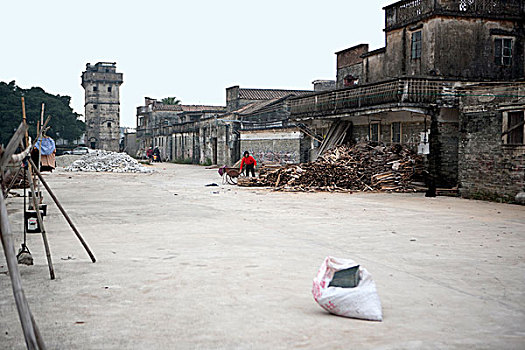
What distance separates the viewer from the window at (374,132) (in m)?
23.3

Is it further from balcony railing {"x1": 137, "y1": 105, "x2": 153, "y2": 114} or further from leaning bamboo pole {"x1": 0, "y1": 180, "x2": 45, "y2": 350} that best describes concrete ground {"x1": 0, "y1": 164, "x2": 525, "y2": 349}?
balcony railing {"x1": 137, "y1": 105, "x2": 153, "y2": 114}

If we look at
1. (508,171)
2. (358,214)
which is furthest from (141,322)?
(508,171)

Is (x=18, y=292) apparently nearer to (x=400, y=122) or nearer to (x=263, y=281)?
(x=263, y=281)

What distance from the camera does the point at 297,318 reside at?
5.00 meters

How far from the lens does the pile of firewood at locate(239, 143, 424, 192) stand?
20172mm

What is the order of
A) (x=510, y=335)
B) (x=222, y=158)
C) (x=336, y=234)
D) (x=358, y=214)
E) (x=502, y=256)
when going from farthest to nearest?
(x=222, y=158), (x=358, y=214), (x=336, y=234), (x=502, y=256), (x=510, y=335)

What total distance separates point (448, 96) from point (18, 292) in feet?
58.5

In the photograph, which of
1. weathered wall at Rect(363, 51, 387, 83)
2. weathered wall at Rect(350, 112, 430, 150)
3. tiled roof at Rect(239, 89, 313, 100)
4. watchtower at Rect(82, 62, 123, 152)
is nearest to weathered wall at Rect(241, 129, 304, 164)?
weathered wall at Rect(363, 51, 387, 83)

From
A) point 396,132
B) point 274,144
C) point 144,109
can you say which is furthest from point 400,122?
point 144,109

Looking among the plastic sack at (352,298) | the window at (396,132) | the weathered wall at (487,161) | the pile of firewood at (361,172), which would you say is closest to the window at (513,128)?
the weathered wall at (487,161)

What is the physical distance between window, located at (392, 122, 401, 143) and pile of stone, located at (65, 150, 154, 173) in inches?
745

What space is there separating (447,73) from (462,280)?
18683 mm

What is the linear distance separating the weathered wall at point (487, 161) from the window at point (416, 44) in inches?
313

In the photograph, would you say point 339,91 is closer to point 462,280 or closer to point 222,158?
point 462,280
